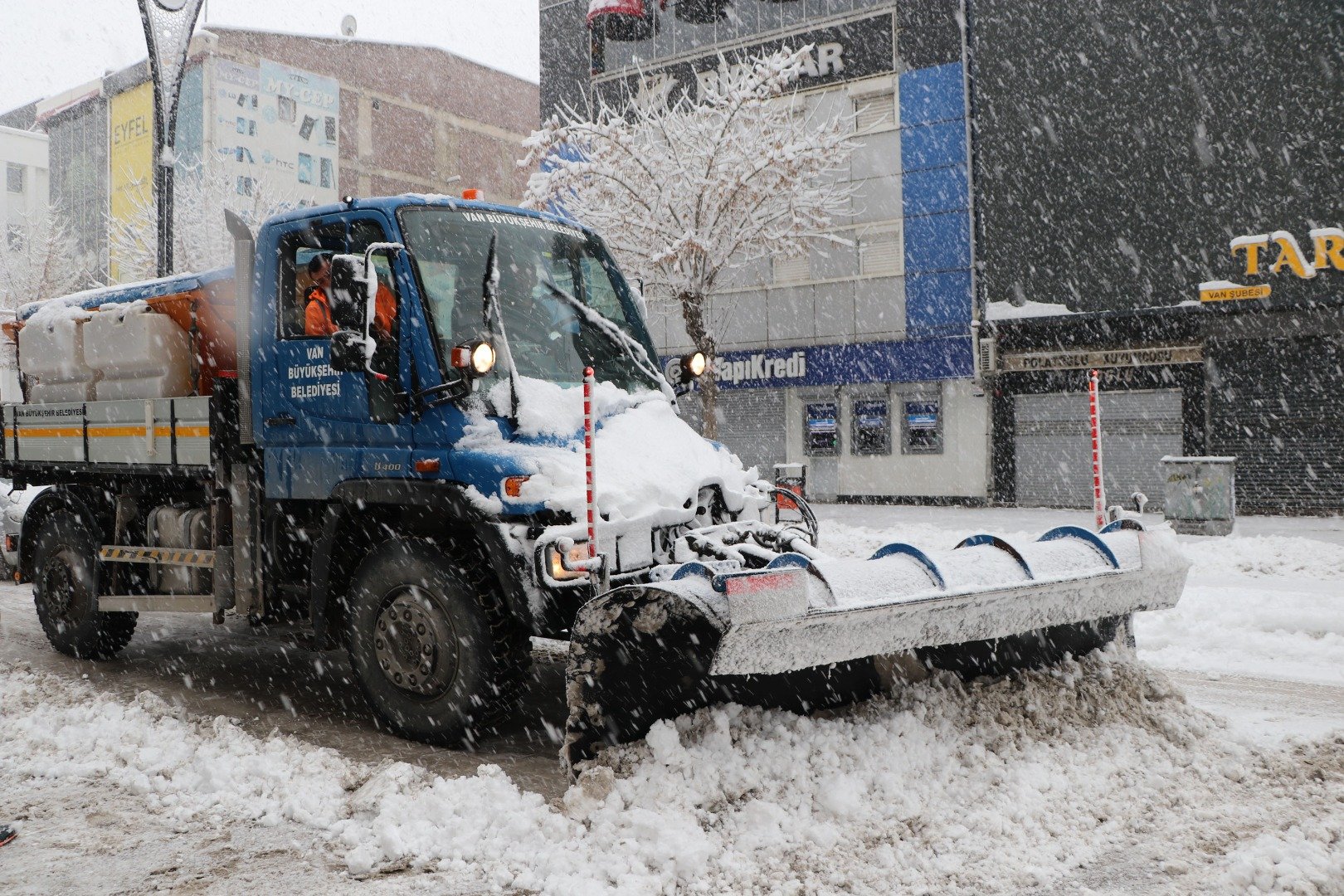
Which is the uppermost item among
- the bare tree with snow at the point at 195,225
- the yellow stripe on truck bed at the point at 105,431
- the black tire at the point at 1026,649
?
the bare tree with snow at the point at 195,225

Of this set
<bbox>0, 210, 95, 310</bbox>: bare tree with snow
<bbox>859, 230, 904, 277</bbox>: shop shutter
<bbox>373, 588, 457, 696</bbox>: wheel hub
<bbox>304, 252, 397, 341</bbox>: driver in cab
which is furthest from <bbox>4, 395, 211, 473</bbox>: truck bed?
<bbox>0, 210, 95, 310</bbox>: bare tree with snow

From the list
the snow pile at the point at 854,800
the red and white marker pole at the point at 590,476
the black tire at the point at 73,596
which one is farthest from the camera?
the black tire at the point at 73,596

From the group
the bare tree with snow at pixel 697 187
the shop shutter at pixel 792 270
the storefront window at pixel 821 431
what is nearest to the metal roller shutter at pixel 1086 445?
the storefront window at pixel 821 431

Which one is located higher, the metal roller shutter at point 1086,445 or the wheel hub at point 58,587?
the metal roller shutter at point 1086,445

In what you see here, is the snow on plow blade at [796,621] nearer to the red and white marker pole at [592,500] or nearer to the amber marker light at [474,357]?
the red and white marker pole at [592,500]

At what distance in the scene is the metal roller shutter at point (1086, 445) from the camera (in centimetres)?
2002

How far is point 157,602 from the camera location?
6816 mm

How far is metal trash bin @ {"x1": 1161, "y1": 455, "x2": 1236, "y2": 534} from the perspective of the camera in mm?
15047

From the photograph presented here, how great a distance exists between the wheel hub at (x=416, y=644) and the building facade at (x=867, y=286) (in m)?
18.2

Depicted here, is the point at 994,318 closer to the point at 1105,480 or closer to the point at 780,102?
the point at 1105,480

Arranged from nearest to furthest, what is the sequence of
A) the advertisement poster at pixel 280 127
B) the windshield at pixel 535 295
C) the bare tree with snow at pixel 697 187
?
the windshield at pixel 535 295, the bare tree with snow at pixel 697 187, the advertisement poster at pixel 280 127

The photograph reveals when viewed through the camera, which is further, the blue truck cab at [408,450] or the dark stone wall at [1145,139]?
the dark stone wall at [1145,139]

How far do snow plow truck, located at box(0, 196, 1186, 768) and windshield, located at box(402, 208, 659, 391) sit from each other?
0.02 meters

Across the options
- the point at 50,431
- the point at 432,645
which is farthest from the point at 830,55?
the point at 432,645
